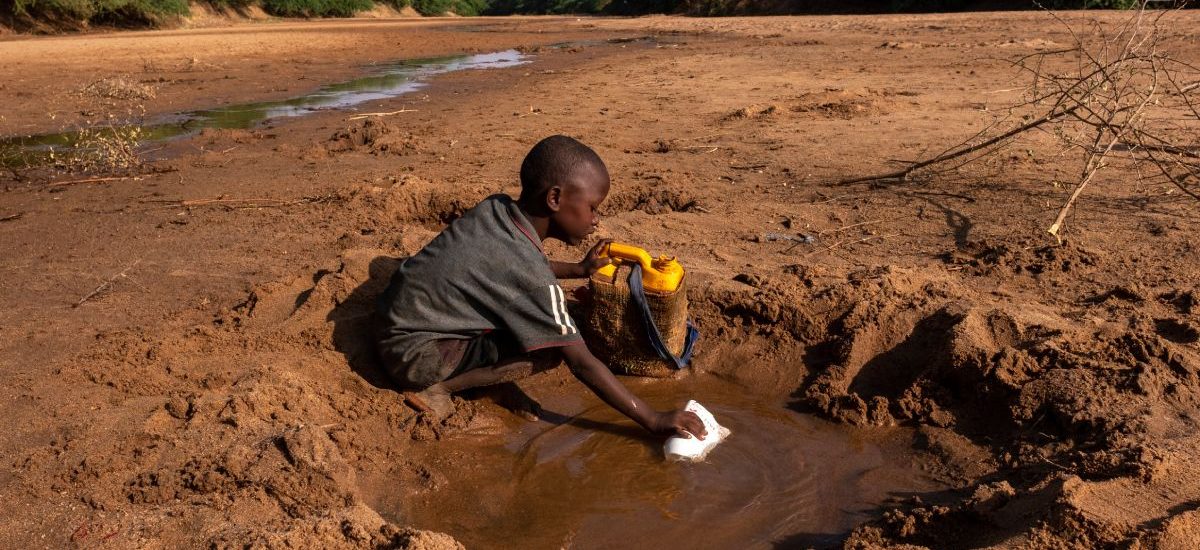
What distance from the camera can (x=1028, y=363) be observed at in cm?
317

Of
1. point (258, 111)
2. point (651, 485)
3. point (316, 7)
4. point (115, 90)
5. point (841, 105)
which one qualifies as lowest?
point (651, 485)

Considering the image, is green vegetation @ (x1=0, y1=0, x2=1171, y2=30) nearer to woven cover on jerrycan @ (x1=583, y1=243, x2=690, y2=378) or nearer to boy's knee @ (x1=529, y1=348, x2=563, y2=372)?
woven cover on jerrycan @ (x1=583, y1=243, x2=690, y2=378)

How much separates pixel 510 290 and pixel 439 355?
420 mm

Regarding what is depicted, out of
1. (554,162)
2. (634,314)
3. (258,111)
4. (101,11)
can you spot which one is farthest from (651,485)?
(101,11)

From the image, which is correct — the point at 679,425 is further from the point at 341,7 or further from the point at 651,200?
the point at 341,7

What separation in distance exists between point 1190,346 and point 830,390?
1.26m

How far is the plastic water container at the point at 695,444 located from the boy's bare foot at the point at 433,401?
0.84 m

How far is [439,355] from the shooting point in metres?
3.16

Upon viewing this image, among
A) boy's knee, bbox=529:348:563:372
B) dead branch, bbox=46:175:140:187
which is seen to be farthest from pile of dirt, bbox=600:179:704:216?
dead branch, bbox=46:175:140:187

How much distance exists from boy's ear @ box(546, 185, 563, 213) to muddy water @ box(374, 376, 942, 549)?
92 cm

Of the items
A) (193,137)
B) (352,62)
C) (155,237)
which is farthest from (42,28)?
(155,237)

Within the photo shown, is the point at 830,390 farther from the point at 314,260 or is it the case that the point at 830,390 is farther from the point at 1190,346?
the point at 314,260

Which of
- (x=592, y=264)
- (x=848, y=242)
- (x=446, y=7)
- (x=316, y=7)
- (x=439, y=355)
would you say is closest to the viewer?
(x=439, y=355)

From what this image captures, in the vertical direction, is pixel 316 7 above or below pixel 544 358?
above
